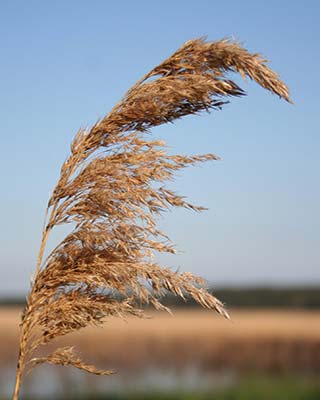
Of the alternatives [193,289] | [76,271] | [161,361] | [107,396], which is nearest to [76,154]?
[76,271]

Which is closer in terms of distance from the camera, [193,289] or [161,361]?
[193,289]

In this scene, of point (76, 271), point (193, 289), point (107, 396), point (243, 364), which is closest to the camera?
point (193, 289)

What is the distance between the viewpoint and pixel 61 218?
3574 mm

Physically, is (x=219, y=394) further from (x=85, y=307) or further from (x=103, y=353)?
(x=85, y=307)

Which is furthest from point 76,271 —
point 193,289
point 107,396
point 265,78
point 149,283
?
point 107,396

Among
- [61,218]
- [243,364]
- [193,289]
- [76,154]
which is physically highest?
[243,364]

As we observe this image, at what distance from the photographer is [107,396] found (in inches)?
456

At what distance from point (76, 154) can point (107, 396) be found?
28.4ft

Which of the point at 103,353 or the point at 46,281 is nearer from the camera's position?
the point at 46,281

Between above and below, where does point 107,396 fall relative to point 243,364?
below

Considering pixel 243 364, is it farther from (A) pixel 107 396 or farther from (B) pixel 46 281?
(B) pixel 46 281

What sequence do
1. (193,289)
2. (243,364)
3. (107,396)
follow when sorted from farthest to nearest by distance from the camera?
(243,364) → (107,396) → (193,289)

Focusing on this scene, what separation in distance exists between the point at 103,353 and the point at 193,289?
1129 cm

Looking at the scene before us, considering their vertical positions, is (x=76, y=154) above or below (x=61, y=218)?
above
